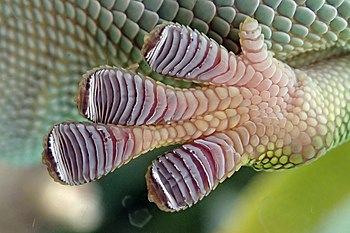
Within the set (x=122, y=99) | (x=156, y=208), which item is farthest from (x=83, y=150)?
(x=156, y=208)

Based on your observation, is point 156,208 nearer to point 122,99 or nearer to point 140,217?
point 140,217

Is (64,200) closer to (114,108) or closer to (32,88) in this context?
(32,88)

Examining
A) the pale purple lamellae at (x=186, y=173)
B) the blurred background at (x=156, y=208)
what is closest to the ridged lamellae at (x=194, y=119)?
the pale purple lamellae at (x=186, y=173)

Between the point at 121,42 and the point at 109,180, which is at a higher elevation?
the point at 121,42

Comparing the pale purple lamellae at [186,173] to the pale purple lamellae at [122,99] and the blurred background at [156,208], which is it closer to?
the pale purple lamellae at [122,99]

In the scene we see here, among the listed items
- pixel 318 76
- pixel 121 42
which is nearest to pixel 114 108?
pixel 121 42
